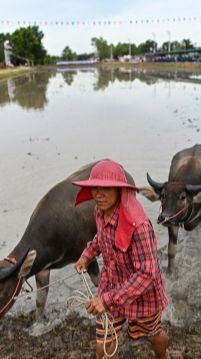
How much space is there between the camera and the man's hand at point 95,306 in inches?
103

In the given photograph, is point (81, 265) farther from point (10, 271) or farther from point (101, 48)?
point (101, 48)

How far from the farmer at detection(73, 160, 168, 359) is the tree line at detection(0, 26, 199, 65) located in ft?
281

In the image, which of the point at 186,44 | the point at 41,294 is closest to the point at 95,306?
the point at 41,294

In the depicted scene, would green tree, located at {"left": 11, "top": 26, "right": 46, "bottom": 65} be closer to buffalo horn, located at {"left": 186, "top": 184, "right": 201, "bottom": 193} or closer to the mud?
buffalo horn, located at {"left": 186, "top": 184, "right": 201, "bottom": 193}

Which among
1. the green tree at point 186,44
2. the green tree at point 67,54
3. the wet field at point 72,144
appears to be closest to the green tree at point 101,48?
the green tree at point 67,54

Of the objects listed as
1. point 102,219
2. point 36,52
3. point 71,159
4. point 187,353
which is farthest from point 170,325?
point 36,52

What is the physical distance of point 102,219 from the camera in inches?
112

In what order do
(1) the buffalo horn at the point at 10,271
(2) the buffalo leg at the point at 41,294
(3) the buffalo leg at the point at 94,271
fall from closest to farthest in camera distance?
1. (1) the buffalo horn at the point at 10,271
2. (2) the buffalo leg at the point at 41,294
3. (3) the buffalo leg at the point at 94,271

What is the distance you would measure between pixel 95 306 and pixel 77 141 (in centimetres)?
1087

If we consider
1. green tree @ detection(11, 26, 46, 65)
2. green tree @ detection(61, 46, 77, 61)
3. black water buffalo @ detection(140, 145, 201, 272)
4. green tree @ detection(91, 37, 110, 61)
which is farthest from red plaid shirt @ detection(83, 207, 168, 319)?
green tree @ detection(61, 46, 77, 61)

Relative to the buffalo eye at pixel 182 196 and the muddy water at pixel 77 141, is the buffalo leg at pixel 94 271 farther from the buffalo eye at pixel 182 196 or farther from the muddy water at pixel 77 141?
the buffalo eye at pixel 182 196

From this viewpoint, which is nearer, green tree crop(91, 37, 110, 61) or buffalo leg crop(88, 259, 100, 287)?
buffalo leg crop(88, 259, 100, 287)

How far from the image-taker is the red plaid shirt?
2629mm

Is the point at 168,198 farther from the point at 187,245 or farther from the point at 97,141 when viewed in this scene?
the point at 97,141
